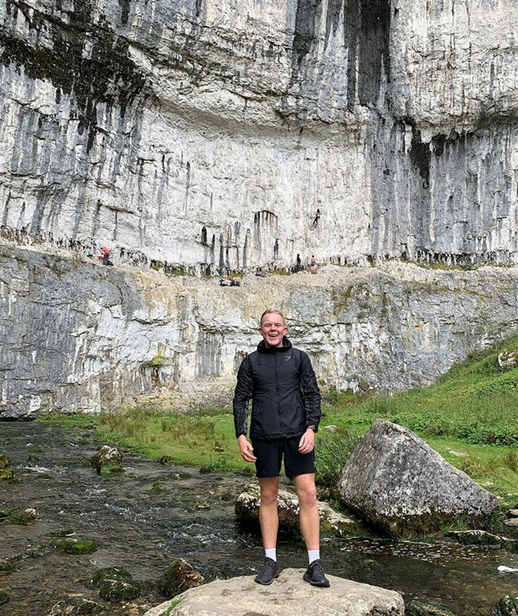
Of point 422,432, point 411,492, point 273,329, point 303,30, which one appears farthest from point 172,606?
point 303,30

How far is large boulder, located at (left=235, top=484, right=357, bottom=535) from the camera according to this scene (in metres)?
8.43

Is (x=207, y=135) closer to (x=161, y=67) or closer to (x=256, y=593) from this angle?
(x=161, y=67)

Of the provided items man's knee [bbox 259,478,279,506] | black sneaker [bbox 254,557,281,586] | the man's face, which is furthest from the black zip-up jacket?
black sneaker [bbox 254,557,281,586]

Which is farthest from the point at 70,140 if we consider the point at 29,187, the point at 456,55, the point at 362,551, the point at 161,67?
the point at 362,551

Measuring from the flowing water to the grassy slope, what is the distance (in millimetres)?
2731

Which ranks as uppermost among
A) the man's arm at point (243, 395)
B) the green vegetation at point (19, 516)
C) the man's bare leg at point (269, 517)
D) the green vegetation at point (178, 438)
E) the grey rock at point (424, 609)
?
the man's arm at point (243, 395)

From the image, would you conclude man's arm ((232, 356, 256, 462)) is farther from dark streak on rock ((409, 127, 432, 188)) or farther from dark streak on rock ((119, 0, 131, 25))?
dark streak on rock ((409, 127, 432, 188))

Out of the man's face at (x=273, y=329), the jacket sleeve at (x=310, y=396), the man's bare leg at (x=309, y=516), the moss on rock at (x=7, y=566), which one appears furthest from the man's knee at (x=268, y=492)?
the moss on rock at (x=7, y=566)

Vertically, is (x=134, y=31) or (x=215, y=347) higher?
(x=134, y=31)

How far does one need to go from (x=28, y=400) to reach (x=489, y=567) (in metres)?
24.4

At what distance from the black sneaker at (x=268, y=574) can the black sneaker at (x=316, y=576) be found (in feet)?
1.09

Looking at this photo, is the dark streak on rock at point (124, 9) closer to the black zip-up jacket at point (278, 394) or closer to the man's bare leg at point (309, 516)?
the black zip-up jacket at point (278, 394)

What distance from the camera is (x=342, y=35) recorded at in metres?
38.0

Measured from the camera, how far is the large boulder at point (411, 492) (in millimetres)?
8305
